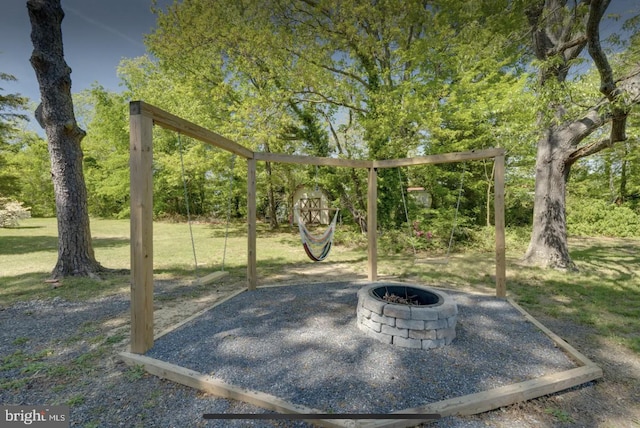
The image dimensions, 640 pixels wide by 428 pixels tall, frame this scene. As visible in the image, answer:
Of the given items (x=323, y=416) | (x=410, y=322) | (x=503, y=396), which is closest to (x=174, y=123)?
(x=323, y=416)

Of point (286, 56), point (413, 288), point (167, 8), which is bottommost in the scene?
point (413, 288)

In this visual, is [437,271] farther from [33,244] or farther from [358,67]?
[33,244]

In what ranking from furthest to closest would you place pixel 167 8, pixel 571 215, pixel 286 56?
pixel 571 215, pixel 286 56, pixel 167 8

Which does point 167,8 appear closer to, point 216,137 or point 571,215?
point 216,137

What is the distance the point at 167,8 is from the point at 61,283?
6.48 m

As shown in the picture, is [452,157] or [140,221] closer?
[140,221]

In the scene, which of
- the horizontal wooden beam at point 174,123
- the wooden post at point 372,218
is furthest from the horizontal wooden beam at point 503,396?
the wooden post at point 372,218

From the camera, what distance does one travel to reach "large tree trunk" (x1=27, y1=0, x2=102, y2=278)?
402cm

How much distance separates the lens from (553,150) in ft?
16.9

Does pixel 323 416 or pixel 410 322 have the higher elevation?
pixel 410 322

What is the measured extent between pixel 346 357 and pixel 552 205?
17.0 feet

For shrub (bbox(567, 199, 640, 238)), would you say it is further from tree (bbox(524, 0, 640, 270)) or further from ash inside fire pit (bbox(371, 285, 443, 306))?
ash inside fire pit (bbox(371, 285, 443, 306))

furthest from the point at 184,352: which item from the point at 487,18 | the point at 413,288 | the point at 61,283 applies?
the point at 487,18

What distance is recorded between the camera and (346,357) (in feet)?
7.16
